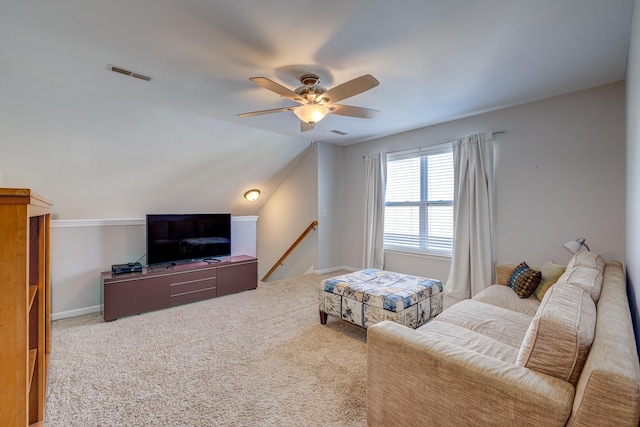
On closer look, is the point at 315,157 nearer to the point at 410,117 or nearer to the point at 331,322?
the point at 410,117

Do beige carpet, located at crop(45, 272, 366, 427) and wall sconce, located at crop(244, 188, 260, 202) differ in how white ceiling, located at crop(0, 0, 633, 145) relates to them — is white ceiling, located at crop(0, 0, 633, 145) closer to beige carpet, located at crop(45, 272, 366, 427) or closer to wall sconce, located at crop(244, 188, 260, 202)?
wall sconce, located at crop(244, 188, 260, 202)

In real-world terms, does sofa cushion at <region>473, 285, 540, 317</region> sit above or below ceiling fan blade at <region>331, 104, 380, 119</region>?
below

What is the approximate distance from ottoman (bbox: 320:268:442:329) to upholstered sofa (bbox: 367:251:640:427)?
0.80m

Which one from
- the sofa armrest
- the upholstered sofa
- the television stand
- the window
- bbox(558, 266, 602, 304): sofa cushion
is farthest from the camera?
the window

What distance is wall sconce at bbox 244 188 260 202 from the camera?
16.7ft

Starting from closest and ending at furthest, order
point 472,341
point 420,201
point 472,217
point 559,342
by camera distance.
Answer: point 559,342 → point 472,341 → point 472,217 → point 420,201

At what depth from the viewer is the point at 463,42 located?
216cm

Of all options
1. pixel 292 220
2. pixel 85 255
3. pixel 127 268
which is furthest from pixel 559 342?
pixel 292 220

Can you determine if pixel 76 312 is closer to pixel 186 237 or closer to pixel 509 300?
pixel 186 237

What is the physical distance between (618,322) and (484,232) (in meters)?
2.71

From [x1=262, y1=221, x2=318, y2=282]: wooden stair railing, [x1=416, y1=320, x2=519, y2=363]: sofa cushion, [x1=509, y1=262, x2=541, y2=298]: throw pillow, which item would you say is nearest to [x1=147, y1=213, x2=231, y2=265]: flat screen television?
[x1=262, y1=221, x2=318, y2=282]: wooden stair railing

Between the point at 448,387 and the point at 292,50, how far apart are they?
2325mm

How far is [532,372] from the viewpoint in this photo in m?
1.13

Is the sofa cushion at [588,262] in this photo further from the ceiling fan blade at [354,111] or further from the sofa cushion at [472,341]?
the ceiling fan blade at [354,111]
